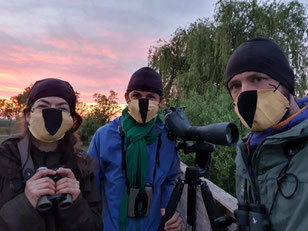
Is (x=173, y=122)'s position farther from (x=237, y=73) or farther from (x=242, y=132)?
(x=242, y=132)

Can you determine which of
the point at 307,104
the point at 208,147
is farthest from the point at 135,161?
the point at 307,104

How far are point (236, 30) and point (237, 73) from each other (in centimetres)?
1000

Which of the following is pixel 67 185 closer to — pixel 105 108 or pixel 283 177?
pixel 283 177

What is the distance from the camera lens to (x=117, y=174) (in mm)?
2037

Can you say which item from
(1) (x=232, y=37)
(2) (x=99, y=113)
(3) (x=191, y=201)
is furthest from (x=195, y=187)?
(2) (x=99, y=113)

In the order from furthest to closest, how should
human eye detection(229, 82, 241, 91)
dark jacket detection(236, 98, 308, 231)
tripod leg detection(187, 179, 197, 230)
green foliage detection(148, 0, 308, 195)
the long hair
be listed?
1. green foliage detection(148, 0, 308, 195)
2. tripod leg detection(187, 179, 197, 230)
3. the long hair
4. human eye detection(229, 82, 241, 91)
5. dark jacket detection(236, 98, 308, 231)

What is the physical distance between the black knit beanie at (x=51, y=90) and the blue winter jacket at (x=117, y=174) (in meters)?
0.51

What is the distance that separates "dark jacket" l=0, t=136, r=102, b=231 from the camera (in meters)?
1.29

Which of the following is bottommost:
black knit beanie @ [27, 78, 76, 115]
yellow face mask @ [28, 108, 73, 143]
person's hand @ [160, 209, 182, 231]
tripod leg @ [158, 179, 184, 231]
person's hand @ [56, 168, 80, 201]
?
person's hand @ [160, 209, 182, 231]

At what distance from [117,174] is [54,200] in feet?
2.41

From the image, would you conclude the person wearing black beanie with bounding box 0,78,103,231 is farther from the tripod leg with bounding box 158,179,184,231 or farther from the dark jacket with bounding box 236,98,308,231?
the dark jacket with bounding box 236,98,308,231

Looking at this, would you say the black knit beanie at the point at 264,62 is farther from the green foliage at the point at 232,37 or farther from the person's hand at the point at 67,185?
the green foliage at the point at 232,37

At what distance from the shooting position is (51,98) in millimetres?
1634

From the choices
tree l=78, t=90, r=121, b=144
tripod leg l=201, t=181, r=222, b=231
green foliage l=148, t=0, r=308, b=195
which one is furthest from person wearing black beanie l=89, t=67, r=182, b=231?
tree l=78, t=90, r=121, b=144
